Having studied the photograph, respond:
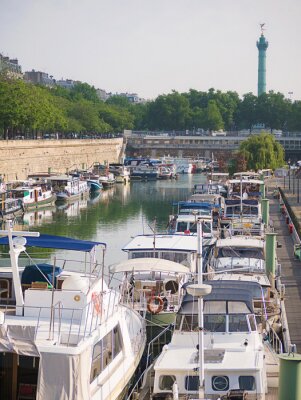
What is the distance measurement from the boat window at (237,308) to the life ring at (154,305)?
3.29m

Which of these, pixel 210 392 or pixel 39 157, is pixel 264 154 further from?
pixel 210 392

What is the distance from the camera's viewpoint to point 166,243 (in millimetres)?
26812

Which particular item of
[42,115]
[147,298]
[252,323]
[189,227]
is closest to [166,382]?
[252,323]

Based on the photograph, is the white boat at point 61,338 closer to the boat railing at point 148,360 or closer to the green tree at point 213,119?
the boat railing at point 148,360

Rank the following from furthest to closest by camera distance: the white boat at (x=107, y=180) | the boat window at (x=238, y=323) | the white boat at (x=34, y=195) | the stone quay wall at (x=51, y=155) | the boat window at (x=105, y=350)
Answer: the white boat at (x=107, y=180)
the stone quay wall at (x=51, y=155)
the white boat at (x=34, y=195)
the boat window at (x=238, y=323)
the boat window at (x=105, y=350)

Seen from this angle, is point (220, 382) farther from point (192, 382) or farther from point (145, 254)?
point (145, 254)

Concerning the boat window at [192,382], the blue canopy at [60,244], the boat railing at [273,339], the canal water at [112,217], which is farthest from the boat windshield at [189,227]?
the boat window at [192,382]

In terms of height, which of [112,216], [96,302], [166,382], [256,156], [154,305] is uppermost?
[96,302]

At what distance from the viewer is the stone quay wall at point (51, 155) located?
70500mm

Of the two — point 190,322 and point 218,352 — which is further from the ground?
point 190,322

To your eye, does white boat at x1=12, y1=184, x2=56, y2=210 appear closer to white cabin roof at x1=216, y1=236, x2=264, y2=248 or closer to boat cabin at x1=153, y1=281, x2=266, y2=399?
white cabin roof at x1=216, y1=236, x2=264, y2=248

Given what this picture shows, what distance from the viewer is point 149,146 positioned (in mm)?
120875

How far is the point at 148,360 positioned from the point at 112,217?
3552 centimetres

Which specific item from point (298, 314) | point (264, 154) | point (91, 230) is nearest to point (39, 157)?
point (264, 154)
